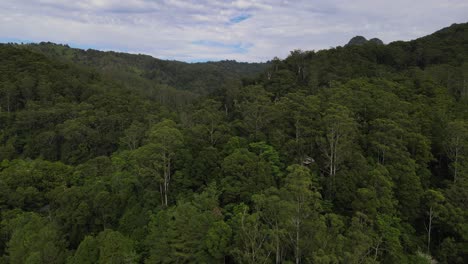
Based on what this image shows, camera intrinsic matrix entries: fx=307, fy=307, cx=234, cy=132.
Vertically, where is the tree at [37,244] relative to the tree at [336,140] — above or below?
below

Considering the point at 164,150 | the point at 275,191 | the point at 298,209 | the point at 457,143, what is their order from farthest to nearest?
the point at 457,143 < the point at 164,150 < the point at 275,191 < the point at 298,209

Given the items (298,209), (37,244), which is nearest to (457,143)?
(298,209)

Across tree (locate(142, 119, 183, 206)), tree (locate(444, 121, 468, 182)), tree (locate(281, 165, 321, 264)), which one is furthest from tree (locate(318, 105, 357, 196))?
tree (locate(142, 119, 183, 206))

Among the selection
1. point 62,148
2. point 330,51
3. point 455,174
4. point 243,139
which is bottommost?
point 62,148

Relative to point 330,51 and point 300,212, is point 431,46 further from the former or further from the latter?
point 300,212

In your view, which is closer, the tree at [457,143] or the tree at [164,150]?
the tree at [164,150]

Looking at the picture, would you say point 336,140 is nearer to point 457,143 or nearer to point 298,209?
point 298,209

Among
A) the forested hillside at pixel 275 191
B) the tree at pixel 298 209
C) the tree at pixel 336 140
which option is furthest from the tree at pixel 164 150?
the tree at pixel 336 140

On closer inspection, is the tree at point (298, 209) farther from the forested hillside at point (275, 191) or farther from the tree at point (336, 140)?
the tree at point (336, 140)

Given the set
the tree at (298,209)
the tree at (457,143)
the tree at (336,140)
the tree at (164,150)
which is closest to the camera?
the tree at (298,209)

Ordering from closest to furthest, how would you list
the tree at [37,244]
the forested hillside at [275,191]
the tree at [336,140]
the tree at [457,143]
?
the forested hillside at [275,191]
the tree at [37,244]
the tree at [336,140]
the tree at [457,143]

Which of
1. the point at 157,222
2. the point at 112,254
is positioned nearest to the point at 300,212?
the point at 157,222
